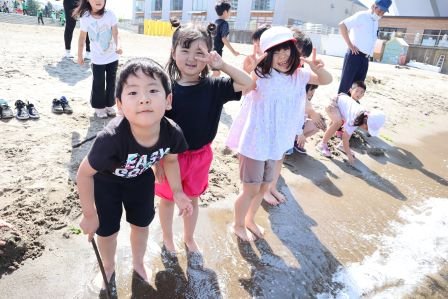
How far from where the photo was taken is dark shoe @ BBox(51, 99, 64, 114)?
4425mm

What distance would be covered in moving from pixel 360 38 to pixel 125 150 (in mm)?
4567

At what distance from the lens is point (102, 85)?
4.55 meters

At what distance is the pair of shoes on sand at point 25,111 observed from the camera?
405 centimetres

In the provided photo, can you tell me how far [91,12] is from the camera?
4363 mm

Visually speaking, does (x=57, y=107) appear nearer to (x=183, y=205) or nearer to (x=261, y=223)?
(x=261, y=223)

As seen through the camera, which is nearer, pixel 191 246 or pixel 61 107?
pixel 191 246

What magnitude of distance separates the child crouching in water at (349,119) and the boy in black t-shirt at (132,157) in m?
2.99

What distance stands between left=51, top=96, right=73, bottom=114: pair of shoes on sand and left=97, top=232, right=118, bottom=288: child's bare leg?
9.35 feet

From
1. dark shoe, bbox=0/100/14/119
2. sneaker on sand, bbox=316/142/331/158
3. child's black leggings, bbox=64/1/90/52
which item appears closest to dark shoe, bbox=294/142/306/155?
sneaker on sand, bbox=316/142/331/158

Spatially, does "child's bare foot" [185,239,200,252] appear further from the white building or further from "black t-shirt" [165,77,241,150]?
the white building

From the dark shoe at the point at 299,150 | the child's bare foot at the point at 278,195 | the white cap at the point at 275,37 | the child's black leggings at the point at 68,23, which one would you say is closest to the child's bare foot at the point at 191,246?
the child's bare foot at the point at 278,195

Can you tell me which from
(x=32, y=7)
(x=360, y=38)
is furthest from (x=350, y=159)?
(x=32, y=7)

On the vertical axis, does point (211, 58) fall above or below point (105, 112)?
above

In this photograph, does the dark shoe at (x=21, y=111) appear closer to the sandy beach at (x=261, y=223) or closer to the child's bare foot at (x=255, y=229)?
the sandy beach at (x=261, y=223)
